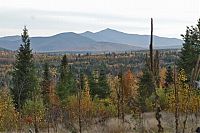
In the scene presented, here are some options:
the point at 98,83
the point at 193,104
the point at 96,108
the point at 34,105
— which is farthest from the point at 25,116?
the point at 98,83

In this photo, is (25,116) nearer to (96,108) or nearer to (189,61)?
(96,108)

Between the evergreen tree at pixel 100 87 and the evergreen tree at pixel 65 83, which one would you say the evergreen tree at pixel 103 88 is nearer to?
the evergreen tree at pixel 100 87

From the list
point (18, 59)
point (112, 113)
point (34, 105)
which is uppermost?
point (18, 59)

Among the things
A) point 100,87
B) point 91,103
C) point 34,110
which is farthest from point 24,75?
point 100,87

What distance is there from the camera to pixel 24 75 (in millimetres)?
38969

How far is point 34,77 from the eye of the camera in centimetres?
3938

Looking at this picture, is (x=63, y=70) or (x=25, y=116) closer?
(x=25, y=116)

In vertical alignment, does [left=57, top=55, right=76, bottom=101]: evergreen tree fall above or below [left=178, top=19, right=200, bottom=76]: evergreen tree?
below

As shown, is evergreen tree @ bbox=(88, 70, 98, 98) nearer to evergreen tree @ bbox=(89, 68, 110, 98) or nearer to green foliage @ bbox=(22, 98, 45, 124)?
evergreen tree @ bbox=(89, 68, 110, 98)

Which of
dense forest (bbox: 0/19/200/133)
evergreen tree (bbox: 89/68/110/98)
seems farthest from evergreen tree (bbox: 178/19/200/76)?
evergreen tree (bbox: 89/68/110/98)

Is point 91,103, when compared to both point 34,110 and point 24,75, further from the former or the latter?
point 34,110

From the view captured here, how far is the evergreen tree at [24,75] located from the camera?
1501 inches

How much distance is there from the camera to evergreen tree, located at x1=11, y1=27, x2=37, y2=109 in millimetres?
→ 38125

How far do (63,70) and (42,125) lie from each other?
46.8ft
